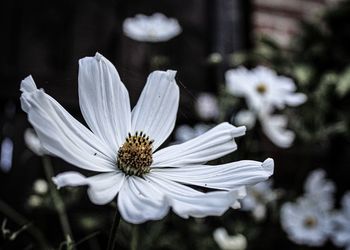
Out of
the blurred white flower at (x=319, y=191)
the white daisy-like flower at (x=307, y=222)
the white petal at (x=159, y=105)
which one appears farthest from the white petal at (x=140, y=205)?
the blurred white flower at (x=319, y=191)

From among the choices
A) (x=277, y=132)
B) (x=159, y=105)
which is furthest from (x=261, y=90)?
(x=159, y=105)

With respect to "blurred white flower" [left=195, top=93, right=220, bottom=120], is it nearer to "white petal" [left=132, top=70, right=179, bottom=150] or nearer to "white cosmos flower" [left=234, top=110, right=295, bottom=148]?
"white cosmos flower" [left=234, top=110, right=295, bottom=148]

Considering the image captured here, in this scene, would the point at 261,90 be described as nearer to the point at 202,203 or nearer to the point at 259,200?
the point at 259,200

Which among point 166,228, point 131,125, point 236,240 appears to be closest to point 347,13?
point 166,228

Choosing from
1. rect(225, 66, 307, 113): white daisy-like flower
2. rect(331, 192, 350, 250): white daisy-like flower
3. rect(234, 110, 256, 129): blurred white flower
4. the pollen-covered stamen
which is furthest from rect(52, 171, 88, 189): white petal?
rect(331, 192, 350, 250): white daisy-like flower

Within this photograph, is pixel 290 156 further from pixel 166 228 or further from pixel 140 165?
pixel 140 165

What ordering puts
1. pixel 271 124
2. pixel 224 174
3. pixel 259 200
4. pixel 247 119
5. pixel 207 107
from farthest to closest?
pixel 207 107 < pixel 271 124 < pixel 247 119 < pixel 259 200 < pixel 224 174

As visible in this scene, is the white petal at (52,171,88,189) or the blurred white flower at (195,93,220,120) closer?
the white petal at (52,171,88,189)
